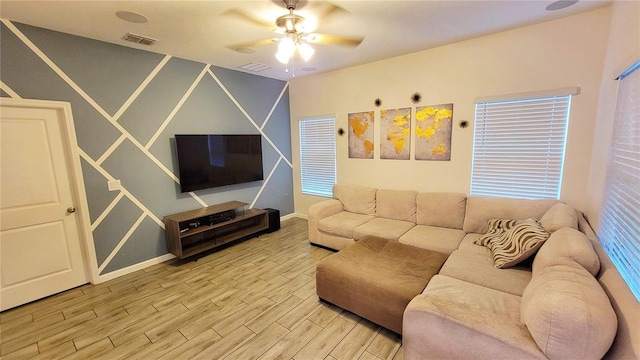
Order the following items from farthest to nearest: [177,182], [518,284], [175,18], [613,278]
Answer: [177,182] → [175,18] → [518,284] → [613,278]

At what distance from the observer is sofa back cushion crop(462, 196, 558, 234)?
2727 mm

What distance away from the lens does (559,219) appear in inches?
85.4

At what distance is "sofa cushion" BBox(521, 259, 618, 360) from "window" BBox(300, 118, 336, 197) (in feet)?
11.9

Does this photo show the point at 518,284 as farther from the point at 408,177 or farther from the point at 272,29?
the point at 272,29

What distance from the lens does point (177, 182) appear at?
3.64 m

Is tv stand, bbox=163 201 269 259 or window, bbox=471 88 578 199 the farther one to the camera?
tv stand, bbox=163 201 269 259

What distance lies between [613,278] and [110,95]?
462cm

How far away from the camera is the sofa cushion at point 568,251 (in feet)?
5.06

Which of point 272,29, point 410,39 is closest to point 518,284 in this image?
point 410,39

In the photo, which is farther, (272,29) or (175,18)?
(272,29)

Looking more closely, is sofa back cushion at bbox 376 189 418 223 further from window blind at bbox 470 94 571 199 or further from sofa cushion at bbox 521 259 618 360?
sofa cushion at bbox 521 259 618 360

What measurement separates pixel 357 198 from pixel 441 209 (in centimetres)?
122

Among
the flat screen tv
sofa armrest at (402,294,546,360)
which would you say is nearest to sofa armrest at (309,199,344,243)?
the flat screen tv

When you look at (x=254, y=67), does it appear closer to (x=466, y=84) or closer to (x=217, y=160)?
(x=217, y=160)
